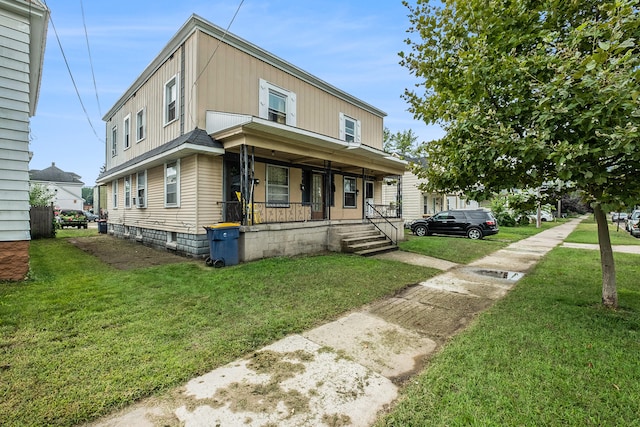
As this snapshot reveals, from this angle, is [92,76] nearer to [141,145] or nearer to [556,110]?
[141,145]

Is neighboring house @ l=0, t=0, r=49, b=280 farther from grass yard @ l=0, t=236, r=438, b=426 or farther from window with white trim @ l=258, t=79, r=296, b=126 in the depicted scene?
window with white trim @ l=258, t=79, r=296, b=126

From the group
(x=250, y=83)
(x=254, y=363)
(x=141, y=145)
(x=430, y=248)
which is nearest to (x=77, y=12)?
(x=250, y=83)

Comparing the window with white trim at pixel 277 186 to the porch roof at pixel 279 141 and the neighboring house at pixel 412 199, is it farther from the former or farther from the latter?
the neighboring house at pixel 412 199

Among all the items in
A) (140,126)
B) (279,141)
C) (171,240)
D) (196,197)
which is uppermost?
(140,126)

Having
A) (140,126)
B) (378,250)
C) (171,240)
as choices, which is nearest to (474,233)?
(378,250)

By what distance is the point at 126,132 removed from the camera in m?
13.9

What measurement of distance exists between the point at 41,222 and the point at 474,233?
21160 mm

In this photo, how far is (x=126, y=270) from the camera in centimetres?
717

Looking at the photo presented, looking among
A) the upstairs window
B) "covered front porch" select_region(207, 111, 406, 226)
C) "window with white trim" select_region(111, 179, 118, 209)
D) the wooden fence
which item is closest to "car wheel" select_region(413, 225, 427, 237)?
"covered front porch" select_region(207, 111, 406, 226)

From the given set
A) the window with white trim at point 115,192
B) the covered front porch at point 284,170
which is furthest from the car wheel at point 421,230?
the window with white trim at point 115,192

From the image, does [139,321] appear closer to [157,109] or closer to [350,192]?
[157,109]

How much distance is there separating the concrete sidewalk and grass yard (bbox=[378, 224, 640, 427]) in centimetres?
26

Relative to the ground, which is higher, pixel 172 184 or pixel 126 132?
pixel 126 132

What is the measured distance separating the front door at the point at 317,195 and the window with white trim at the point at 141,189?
6.66 meters
